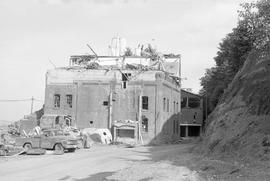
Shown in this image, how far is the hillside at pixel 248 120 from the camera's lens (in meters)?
19.5

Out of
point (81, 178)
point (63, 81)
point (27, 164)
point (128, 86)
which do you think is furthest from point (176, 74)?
point (81, 178)

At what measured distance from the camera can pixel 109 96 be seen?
5738 cm

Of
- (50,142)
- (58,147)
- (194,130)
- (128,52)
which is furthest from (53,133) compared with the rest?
(194,130)

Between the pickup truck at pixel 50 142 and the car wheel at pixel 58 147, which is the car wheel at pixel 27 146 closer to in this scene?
the pickup truck at pixel 50 142

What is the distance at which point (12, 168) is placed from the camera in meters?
25.9

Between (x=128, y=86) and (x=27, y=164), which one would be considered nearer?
(x=27, y=164)

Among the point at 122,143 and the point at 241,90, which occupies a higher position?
the point at 241,90

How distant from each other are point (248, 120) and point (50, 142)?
19845 millimetres

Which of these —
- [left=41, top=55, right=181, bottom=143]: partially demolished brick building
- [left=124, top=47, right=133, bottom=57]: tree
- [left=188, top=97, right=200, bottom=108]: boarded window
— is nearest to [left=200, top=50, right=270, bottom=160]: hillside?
[left=41, top=55, right=181, bottom=143]: partially demolished brick building

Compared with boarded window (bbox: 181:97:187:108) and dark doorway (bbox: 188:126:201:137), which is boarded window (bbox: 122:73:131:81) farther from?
boarded window (bbox: 181:97:187:108)

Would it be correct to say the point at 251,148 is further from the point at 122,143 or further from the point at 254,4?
the point at 122,143

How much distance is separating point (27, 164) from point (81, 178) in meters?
8.48

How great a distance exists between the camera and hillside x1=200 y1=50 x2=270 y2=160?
1952cm

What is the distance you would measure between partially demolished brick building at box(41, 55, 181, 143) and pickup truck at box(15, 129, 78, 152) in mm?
17145
